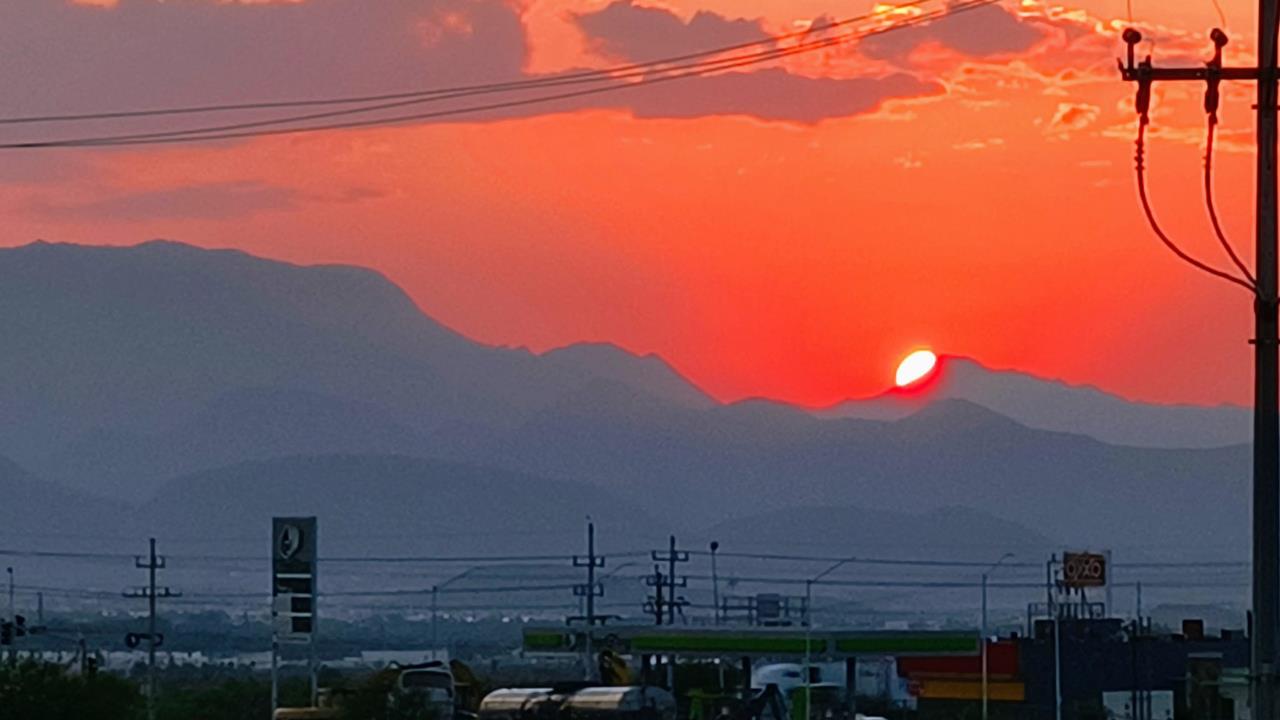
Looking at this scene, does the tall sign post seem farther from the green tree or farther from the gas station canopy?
the gas station canopy

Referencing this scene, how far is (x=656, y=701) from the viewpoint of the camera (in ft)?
273

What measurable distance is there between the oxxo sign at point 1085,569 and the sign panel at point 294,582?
2028 inches

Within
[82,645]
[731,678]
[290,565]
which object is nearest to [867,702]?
[731,678]

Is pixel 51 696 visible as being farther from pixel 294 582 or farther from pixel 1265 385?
pixel 1265 385

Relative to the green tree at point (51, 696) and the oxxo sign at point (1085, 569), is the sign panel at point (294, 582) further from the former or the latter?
the oxxo sign at point (1085, 569)

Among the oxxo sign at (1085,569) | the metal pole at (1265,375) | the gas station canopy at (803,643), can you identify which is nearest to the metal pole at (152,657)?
the gas station canopy at (803,643)

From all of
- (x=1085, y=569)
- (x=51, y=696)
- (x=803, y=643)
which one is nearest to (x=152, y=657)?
(x=803, y=643)

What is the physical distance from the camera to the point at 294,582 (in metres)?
66.8

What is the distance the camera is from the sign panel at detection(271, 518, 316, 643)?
217 feet

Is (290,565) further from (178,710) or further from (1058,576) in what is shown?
(1058,576)

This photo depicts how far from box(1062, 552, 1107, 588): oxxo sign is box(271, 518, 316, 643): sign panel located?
51.5m

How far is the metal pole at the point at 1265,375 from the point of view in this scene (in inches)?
1639

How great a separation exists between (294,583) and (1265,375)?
1183 inches

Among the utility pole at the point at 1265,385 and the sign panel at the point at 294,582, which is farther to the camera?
the sign panel at the point at 294,582
